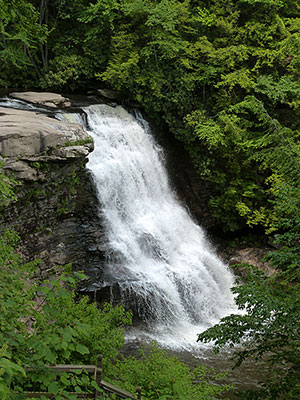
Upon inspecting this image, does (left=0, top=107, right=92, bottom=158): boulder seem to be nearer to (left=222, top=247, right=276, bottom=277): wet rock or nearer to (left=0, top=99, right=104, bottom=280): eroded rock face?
(left=0, top=99, right=104, bottom=280): eroded rock face

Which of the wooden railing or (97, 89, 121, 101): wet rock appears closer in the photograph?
the wooden railing

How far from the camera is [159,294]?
890 cm

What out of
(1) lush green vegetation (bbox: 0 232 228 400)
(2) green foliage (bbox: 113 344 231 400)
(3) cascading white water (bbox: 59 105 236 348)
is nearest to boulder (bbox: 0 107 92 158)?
(3) cascading white water (bbox: 59 105 236 348)

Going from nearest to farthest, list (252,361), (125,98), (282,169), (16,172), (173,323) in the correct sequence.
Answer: (282,169), (16,172), (252,361), (173,323), (125,98)

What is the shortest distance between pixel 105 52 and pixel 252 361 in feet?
38.1

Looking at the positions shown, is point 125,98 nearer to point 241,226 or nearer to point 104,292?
point 241,226

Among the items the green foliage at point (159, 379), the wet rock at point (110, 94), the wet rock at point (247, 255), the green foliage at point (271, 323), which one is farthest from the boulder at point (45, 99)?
the green foliage at point (271, 323)

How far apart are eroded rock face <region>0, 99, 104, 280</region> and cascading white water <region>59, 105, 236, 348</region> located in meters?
0.52

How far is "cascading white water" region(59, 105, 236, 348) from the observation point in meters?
8.82

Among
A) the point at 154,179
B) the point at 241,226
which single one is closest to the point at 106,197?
the point at 154,179

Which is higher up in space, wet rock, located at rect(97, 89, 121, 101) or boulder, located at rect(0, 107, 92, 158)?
wet rock, located at rect(97, 89, 121, 101)

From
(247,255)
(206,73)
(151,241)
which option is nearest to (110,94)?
(206,73)

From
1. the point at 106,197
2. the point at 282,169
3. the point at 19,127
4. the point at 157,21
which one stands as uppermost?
the point at 157,21

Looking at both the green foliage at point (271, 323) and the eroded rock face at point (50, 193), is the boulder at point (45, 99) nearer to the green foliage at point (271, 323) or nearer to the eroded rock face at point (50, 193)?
the eroded rock face at point (50, 193)
